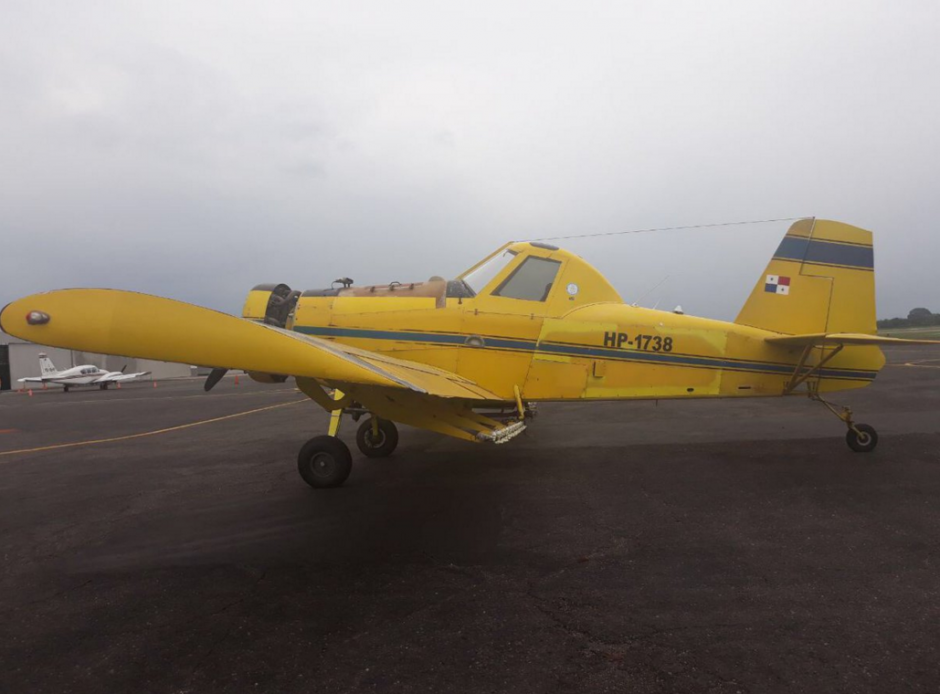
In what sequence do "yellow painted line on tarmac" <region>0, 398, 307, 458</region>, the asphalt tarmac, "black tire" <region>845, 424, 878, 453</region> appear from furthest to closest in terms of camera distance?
"yellow painted line on tarmac" <region>0, 398, 307, 458</region>, "black tire" <region>845, 424, 878, 453</region>, the asphalt tarmac

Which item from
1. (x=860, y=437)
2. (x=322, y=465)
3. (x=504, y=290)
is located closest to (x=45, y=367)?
(x=322, y=465)

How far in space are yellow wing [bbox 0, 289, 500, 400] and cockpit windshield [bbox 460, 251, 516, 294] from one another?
272 cm

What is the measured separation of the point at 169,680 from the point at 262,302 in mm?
4644

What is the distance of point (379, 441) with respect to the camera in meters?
7.36

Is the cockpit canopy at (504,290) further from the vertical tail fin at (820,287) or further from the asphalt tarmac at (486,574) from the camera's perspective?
the vertical tail fin at (820,287)

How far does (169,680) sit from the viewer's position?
2.38 m

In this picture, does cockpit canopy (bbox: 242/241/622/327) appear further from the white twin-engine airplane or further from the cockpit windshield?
the white twin-engine airplane

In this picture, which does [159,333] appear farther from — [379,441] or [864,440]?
[864,440]

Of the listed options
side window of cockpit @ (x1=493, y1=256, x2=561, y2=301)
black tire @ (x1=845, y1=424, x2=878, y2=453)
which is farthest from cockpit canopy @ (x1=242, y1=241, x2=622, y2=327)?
black tire @ (x1=845, y1=424, x2=878, y2=453)

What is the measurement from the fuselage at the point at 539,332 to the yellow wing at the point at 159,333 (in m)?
2.32

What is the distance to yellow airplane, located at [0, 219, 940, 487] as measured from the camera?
5.44 m

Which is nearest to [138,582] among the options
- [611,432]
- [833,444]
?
[611,432]

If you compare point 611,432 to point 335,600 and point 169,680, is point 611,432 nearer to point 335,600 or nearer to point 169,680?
point 335,600

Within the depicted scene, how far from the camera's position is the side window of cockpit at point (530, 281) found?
5.95m
